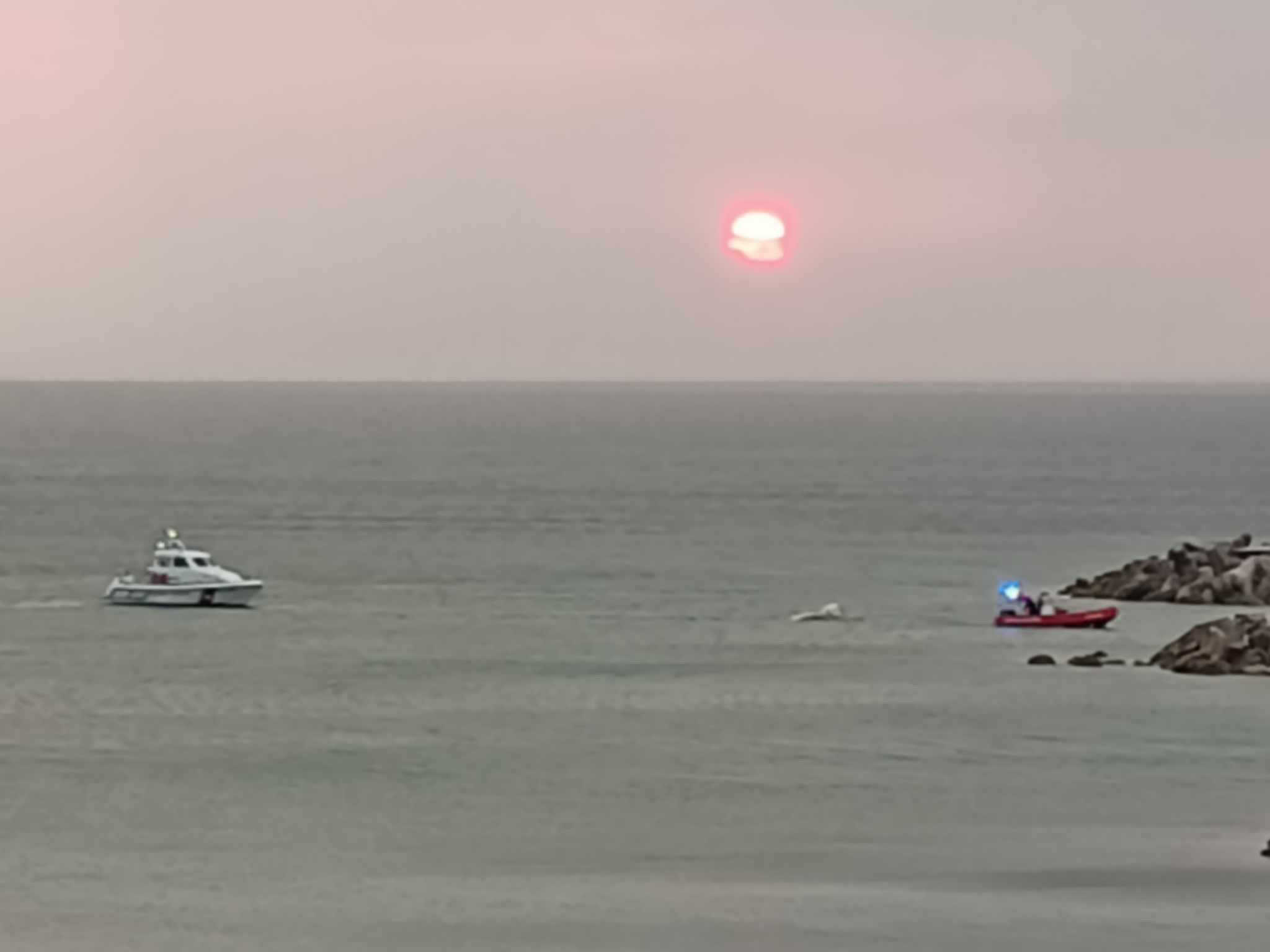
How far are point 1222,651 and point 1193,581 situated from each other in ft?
58.6

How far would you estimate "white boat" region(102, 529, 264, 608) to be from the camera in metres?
79.0

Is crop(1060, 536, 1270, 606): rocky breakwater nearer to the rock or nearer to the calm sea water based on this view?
the calm sea water

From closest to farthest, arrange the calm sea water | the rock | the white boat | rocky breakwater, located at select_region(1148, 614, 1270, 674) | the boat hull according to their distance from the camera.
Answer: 1. the calm sea water
2. rocky breakwater, located at select_region(1148, 614, 1270, 674)
3. the rock
4. the boat hull
5. the white boat

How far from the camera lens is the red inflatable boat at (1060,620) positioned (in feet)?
235

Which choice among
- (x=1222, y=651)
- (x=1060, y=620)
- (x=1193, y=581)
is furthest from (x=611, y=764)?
(x=1193, y=581)

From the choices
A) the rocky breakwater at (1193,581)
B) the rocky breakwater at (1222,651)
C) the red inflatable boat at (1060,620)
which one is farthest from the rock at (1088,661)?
the rocky breakwater at (1193,581)

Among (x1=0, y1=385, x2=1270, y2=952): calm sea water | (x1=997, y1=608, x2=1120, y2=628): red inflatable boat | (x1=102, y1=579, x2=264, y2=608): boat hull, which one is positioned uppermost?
(x1=102, y1=579, x2=264, y2=608): boat hull

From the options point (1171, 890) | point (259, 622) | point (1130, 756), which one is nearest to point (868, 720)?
point (1130, 756)

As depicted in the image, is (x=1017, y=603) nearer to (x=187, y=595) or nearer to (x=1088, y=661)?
(x=1088, y=661)

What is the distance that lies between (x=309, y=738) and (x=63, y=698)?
9.34 m

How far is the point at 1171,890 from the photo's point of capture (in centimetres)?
3694

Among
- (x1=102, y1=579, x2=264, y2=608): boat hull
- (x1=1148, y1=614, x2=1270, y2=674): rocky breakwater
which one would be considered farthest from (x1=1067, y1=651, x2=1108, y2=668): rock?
(x1=102, y1=579, x2=264, y2=608): boat hull

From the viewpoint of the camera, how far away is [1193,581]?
7831 cm

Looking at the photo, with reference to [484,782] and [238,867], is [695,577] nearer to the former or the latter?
[484,782]
